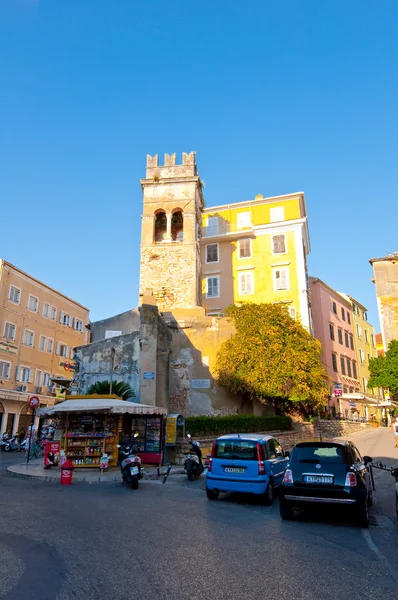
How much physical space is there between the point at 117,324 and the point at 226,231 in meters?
18.0

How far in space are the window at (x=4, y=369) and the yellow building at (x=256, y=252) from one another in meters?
17.4

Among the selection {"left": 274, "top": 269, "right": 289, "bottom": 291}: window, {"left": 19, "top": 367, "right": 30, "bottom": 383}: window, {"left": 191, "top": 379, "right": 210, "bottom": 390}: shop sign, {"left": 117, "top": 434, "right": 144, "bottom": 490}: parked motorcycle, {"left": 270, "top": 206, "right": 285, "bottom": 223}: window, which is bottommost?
{"left": 117, "top": 434, "right": 144, "bottom": 490}: parked motorcycle

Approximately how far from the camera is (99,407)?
15.0m

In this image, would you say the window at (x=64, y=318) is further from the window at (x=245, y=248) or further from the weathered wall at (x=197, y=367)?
the window at (x=245, y=248)

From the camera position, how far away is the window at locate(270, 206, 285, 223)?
40.6 metres

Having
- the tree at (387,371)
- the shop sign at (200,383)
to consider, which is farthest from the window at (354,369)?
the shop sign at (200,383)

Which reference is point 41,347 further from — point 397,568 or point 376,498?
point 397,568

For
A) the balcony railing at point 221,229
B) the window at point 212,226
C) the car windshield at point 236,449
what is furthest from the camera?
the window at point 212,226

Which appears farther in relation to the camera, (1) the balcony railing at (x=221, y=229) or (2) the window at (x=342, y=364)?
(2) the window at (x=342, y=364)

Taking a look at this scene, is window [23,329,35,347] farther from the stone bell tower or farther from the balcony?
the balcony

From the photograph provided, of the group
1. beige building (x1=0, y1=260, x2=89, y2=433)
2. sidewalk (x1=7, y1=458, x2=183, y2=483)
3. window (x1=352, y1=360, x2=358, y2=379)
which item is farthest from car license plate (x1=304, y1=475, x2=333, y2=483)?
window (x1=352, y1=360, x2=358, y2=379)

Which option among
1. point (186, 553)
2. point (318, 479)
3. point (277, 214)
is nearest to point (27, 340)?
point (277, 214)

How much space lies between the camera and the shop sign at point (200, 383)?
27328mm

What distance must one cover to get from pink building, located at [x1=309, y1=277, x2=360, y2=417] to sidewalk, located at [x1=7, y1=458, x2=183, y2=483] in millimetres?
26697
